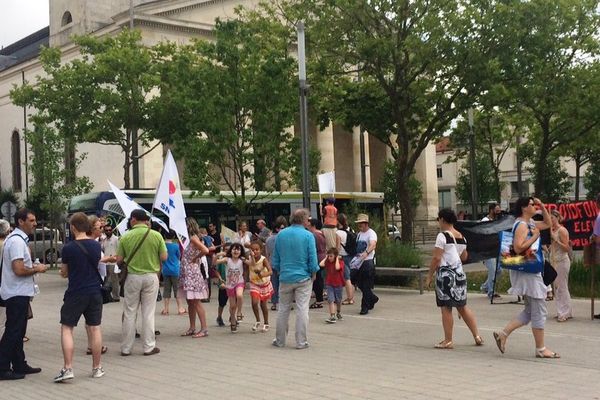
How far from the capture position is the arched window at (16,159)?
2479 inches

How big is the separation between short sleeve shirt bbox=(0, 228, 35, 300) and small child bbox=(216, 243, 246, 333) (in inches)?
155

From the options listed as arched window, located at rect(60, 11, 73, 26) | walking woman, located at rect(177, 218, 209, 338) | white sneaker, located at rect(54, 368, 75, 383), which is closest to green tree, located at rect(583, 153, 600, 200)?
arched window, located at rect(60, 11, 73, 26)

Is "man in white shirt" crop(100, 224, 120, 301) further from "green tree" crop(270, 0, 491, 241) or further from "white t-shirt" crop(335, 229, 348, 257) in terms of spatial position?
"green tree" crop(270, 0, 491, 241)

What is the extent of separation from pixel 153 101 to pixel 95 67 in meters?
2.63

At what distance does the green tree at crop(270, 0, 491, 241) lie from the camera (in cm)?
2328

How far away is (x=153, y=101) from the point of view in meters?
30.9

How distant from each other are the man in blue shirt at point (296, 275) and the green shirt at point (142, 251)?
1656 mm

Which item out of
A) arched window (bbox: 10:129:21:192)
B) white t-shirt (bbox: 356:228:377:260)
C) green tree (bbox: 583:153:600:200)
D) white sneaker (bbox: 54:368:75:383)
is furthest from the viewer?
arched window (bbox: 10:129:21:192)

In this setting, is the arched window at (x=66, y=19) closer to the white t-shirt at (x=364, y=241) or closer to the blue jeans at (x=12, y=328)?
the white t-shirt at (x=364, y=241)

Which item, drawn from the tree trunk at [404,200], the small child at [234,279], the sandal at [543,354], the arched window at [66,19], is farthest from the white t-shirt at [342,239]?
the arched window at [66,19]

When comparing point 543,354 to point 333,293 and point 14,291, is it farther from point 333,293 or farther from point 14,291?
point 14,291

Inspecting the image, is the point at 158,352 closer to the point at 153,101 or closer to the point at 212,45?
the point at 212,45

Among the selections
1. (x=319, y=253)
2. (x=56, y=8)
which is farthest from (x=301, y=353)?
(x=56, y=8)

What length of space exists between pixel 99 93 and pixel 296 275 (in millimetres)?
21003
